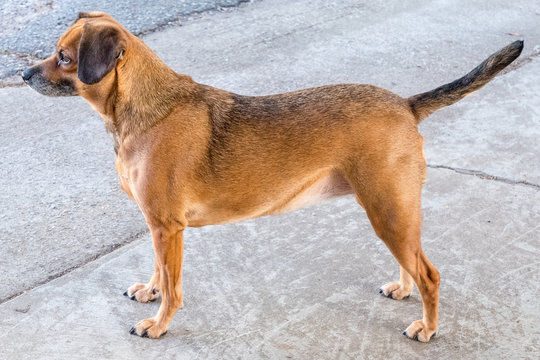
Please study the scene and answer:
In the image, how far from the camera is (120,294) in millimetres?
3744

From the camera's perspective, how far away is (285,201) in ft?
11.3

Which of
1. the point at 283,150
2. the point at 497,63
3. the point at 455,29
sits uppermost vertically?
the point at 497,63

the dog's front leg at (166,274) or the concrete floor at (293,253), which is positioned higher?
the dog's front leg at (166,274)

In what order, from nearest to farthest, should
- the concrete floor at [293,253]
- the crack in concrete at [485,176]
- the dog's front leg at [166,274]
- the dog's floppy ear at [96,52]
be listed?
1. the dog's floppy ear at [96,52]
2. the dog's front leg at [166,274]
3. the concrete floor at [293,253]
4. the crack in concrete at [485,176]

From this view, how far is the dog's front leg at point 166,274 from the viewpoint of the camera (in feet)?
10.8

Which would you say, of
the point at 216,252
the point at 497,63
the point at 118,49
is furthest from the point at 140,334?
the point at 497,63

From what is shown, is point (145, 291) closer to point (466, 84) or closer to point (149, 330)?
point (149, 330)

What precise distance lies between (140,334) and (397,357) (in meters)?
1.27

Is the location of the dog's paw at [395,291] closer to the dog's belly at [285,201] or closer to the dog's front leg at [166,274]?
the dog's belly at [285,201]

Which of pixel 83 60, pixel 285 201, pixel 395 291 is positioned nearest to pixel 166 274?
pixel 285 201

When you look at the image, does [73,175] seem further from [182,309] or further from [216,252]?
[182,309]

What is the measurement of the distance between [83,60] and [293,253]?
5.77ft

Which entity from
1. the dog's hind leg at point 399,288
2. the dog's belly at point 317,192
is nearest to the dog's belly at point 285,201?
the dog's belly at point 317,192

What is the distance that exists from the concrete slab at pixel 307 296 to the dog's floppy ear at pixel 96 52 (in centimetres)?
130
